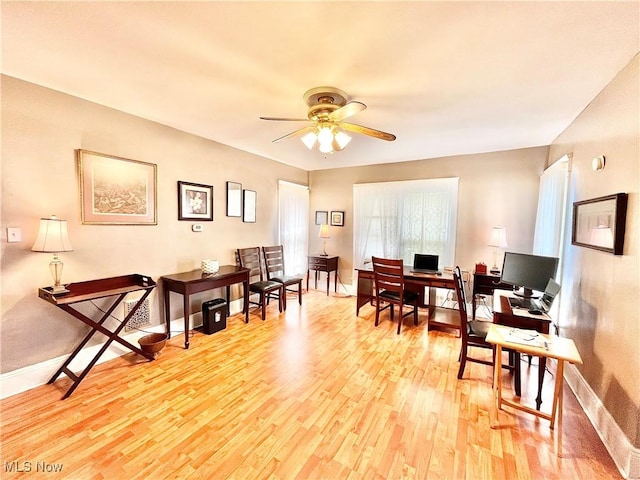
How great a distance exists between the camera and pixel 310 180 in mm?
5617

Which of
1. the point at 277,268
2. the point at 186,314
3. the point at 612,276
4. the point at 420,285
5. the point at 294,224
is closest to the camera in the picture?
the point at 612,276

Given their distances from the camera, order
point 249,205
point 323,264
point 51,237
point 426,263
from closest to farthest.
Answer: point 51,237, point 426,263, point 249,205, point 323,264

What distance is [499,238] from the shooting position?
3.62 meters

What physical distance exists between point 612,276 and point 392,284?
2005mm

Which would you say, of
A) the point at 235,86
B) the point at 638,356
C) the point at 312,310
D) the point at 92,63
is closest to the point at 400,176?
the point at 312,310

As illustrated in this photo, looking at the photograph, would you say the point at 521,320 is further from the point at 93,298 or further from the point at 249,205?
the point at 249,205

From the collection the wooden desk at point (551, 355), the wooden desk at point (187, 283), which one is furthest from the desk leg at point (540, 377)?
the wooden desk at point (187, 283)

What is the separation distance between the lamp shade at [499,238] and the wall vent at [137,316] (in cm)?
443

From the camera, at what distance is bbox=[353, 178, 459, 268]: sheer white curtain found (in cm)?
428

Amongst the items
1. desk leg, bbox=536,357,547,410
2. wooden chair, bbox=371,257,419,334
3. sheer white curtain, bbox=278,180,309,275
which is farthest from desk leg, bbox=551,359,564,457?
sheer white curtain, bbox=278,180,309,275

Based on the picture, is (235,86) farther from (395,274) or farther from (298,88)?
(395,274)

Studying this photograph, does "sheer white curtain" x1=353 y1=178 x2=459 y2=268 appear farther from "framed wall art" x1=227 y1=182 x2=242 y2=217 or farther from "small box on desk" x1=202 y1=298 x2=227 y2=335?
"small box on desk" x1=202 y1=298 x2=227 y2=335

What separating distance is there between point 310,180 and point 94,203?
12.4 ft

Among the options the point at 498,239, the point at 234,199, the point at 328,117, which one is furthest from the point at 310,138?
the point at 498,239
